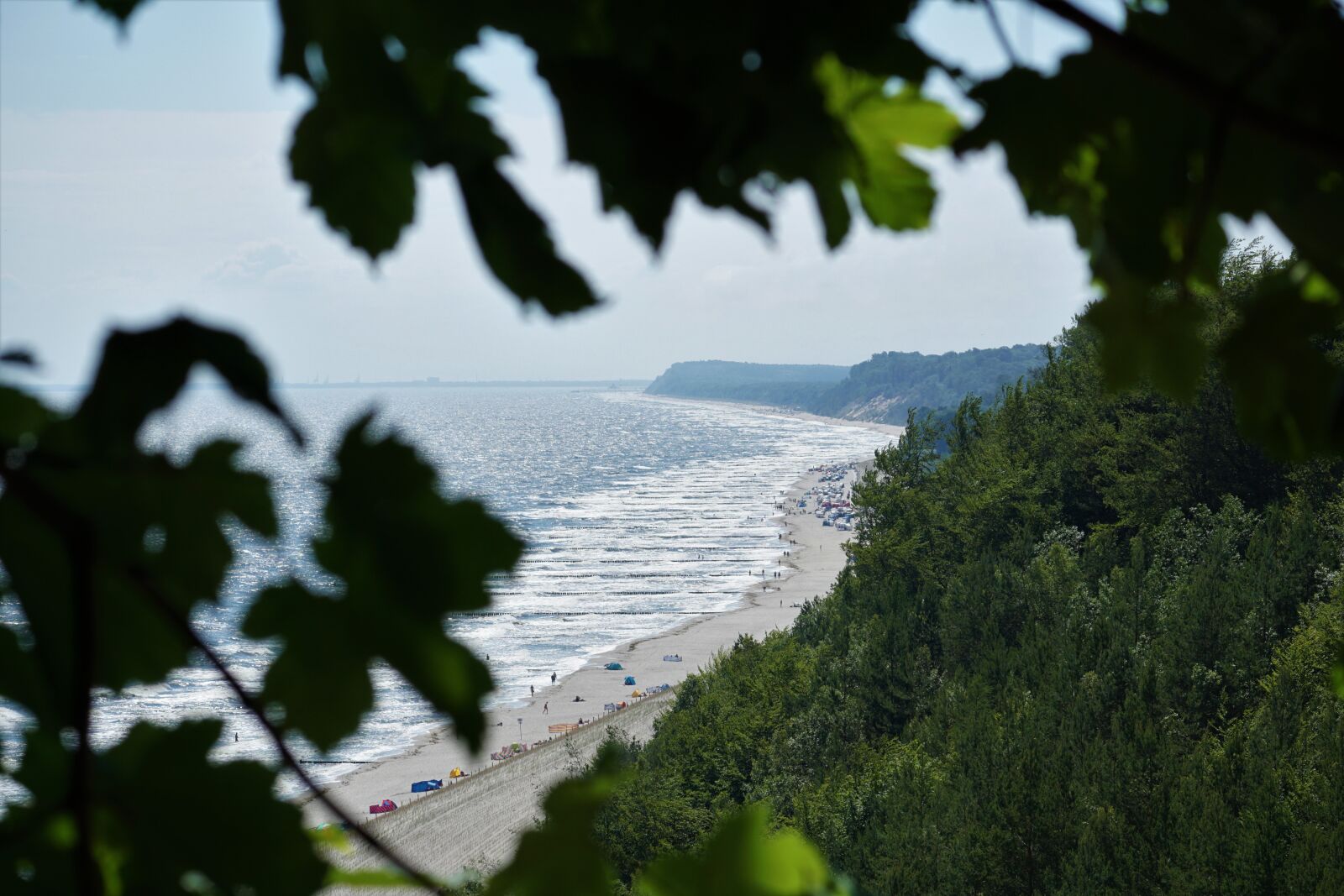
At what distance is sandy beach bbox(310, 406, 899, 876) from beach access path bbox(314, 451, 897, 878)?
0.11 feet

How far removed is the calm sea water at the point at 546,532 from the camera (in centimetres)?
55

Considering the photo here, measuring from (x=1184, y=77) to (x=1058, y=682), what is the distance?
1902 centimetres

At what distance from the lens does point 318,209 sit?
68 centimetres

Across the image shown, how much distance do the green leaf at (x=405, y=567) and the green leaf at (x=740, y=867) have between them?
0.16 m

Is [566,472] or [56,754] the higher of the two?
[56,754]

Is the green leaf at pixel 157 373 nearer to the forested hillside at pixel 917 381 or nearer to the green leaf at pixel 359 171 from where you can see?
the green leaf at pixel 359 171

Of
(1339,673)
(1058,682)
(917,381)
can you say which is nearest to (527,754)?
(1058,682)

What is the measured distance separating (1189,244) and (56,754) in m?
0.75

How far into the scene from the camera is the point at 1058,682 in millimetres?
17906

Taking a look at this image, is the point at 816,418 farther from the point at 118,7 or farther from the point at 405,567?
the point at 405,567

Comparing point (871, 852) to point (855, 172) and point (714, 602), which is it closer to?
point (855, 172)

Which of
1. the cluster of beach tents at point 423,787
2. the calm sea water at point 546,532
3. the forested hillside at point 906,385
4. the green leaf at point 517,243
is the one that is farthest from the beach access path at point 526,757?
the forested hillside at point 906,385

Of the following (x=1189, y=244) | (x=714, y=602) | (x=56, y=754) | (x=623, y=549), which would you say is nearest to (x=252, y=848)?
(x=56, y=754)

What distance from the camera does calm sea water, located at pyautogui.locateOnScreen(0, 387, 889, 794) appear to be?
55 centimetres
